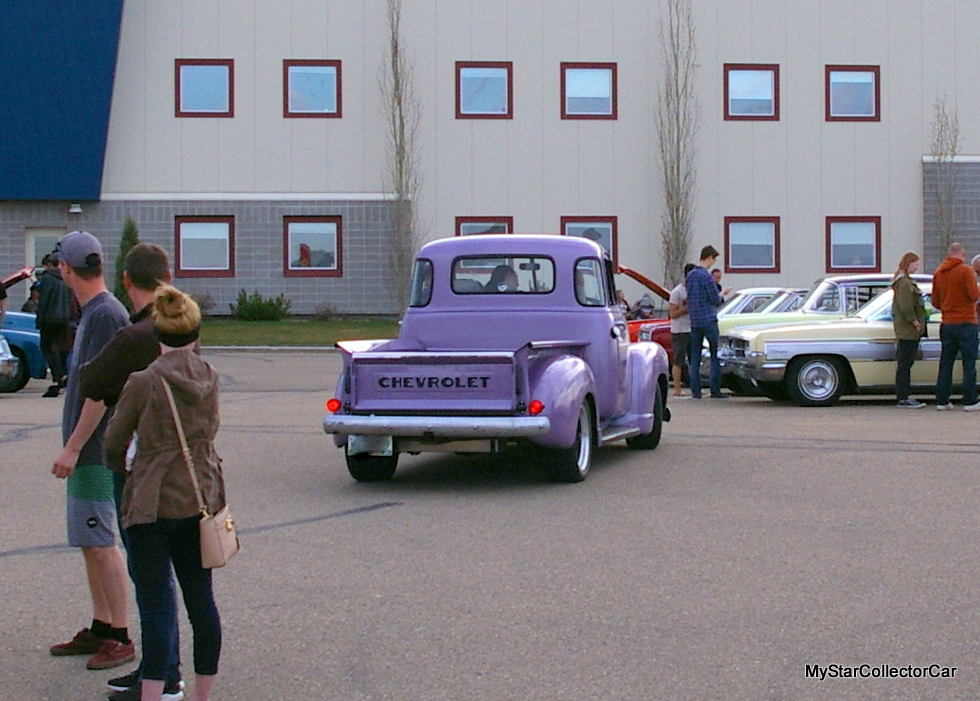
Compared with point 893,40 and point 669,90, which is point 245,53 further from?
point 893,40

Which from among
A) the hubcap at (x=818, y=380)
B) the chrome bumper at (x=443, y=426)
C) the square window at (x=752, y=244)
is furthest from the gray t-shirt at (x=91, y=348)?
the square window at (x=752, y=244)

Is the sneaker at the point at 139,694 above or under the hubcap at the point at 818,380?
under

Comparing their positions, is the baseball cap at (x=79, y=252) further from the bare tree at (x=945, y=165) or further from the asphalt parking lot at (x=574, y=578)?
the bare tree at (x=945, y=165)

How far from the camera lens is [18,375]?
66.0 ft

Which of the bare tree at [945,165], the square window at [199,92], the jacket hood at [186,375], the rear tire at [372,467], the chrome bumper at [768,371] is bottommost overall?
the rear tire at [372,467]

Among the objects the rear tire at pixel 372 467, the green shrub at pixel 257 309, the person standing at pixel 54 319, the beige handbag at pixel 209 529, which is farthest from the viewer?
the green shrub at pixel 257 309

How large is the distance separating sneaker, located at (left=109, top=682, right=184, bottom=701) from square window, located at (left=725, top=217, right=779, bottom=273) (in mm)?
32552

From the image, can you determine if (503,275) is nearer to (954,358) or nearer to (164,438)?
(954,358)

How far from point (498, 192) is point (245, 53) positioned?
6.92 m

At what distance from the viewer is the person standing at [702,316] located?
60.0 feet

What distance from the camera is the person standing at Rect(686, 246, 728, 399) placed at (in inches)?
720

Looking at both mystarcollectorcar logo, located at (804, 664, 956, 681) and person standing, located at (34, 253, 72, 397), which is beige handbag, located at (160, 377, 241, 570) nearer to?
mystarcollectorcar logo, located at (804, 664, 956, 681)

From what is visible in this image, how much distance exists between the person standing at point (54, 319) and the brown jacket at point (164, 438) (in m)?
14.1

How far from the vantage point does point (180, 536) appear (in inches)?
193
